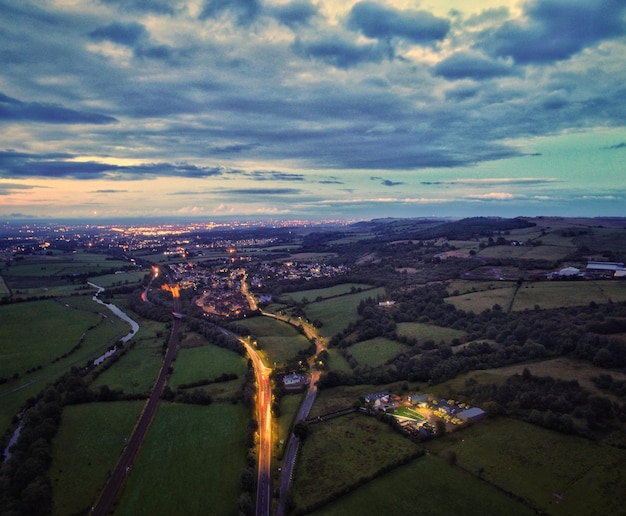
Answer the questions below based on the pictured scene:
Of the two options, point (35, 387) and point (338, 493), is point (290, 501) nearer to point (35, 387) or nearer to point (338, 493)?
point (338, 493)

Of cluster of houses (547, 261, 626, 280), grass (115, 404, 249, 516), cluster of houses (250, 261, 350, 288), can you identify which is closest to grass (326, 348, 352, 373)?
grass (115, 404, 249, 516)

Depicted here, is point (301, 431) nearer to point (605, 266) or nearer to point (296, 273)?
point (605, 266)

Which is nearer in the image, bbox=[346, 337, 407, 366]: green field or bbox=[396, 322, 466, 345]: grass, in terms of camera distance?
bbox=[346, 337, 407, 366]: green field

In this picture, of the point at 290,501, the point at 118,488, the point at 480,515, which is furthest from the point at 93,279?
the point at 480,515

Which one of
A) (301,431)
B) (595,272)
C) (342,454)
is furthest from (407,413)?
(595,272)

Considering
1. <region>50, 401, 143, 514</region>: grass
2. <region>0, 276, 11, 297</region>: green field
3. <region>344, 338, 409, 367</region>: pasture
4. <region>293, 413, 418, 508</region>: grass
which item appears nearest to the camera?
<region>293, 413, 418, 508</region>: grass

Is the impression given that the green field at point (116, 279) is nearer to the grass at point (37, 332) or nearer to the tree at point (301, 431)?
the grass at point (37, 332)

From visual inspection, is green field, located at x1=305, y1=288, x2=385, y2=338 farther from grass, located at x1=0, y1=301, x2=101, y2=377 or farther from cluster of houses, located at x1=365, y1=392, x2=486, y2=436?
grass, located at x1=0, y1=301, x2=101, y2=377

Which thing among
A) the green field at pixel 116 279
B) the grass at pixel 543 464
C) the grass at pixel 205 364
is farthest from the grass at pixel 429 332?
the green field at pixel 116 279
